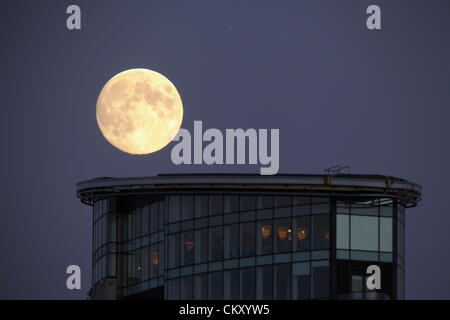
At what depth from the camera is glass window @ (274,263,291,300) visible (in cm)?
10044

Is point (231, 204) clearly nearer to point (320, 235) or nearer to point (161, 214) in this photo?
point (161, 214)


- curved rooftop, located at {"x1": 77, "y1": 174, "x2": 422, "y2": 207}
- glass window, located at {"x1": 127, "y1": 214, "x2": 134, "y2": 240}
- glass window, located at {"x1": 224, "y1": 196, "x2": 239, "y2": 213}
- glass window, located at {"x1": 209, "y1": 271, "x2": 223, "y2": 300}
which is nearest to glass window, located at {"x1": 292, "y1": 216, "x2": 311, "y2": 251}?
curved rooftop, located at {"x1": 77, "y1": 174, "x2": 422, "y2": 207}

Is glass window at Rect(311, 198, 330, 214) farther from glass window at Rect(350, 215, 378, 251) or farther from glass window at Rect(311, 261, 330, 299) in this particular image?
glass window at Rect(311, 261, 330, 299)

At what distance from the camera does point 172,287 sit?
341ft

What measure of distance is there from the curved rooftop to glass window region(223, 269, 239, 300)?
7262mm

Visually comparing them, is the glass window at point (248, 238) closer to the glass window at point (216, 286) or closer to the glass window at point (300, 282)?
the glass window at point (216, 286)

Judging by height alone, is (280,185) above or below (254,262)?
above

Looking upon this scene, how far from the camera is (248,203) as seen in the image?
4028 inches

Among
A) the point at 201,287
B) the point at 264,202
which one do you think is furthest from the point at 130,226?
the point at 264,202
